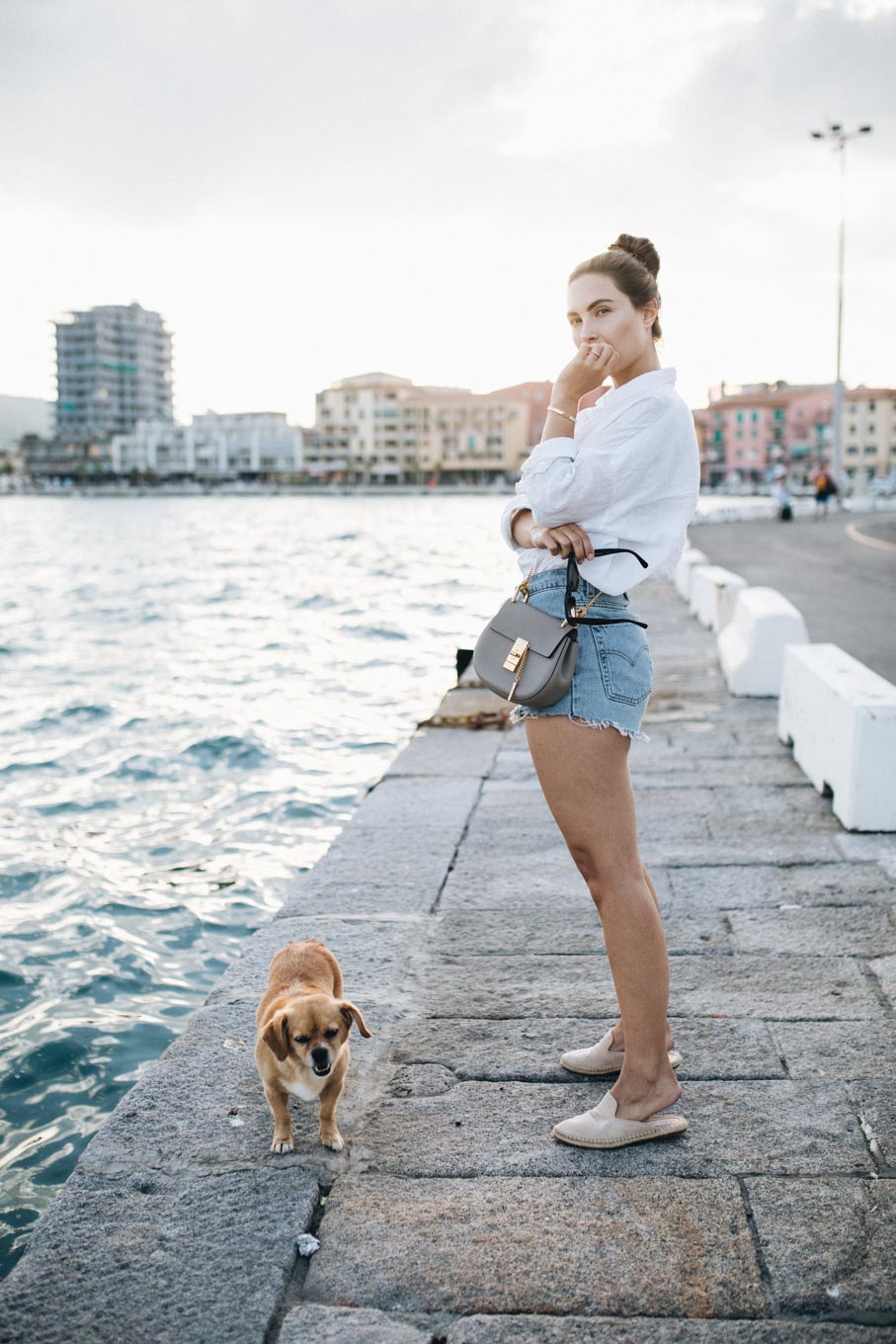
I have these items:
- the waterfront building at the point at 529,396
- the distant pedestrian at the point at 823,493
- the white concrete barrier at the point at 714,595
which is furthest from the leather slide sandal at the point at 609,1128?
the waterfront building at the point at 529,396

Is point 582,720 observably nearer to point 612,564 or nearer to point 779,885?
point 612,564

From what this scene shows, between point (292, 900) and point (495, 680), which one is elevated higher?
point (495, 680)

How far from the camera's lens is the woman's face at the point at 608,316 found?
2285 millimetres

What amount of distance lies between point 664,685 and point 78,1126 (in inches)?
213

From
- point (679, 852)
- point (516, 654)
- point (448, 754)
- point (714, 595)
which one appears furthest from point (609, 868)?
point (714, 595)

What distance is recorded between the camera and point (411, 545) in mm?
43219

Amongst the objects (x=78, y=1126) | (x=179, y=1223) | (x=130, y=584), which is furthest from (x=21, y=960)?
(x=130, y=584)

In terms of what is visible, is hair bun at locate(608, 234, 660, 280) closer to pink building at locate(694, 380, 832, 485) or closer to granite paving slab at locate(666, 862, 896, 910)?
granite paving slab at locate(666, 862, 896, 910)

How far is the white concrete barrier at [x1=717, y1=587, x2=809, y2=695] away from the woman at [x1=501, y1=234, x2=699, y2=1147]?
17.1 ft

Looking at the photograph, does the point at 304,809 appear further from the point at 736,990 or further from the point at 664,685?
the point at 736,990

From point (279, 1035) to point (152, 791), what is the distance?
242 inches

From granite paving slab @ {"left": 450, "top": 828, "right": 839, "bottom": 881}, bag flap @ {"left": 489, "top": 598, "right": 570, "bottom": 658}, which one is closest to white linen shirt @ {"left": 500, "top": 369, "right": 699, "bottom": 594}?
bag flap @ {"left": 489, "top": 598, "right": 570, "bottom": 658}

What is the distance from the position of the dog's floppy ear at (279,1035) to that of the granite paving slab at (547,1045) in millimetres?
505

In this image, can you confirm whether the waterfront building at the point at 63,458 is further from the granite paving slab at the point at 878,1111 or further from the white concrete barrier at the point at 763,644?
the granite paving slab at the point at 878,1111
